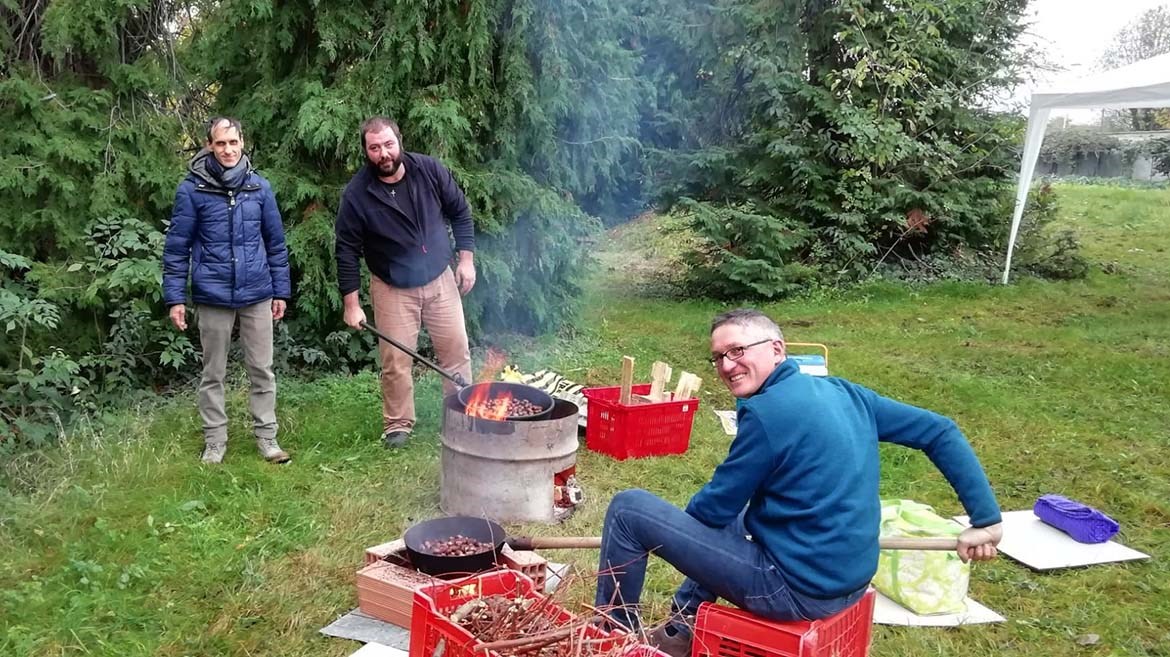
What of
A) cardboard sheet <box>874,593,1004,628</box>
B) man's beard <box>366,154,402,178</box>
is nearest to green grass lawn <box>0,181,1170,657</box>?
cardboard sheet <box>874,593,1004,628</box>

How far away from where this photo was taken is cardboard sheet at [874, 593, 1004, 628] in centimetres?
352

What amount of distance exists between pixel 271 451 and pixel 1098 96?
9738 mm

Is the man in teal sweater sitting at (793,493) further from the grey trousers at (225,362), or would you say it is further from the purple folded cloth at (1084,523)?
the grey trousers at (225,362)

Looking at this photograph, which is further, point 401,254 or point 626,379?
point 626,379

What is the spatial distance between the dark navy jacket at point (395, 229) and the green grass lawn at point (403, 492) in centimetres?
107

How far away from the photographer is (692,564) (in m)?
2.83

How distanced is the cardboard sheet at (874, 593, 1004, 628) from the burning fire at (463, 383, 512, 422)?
1943mm

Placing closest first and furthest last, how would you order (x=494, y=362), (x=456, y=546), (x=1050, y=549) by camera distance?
(x=456, y=546) < (x=1050, y=549) < (x=494, y=362)

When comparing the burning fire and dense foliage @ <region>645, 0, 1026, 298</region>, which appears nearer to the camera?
the burning fire

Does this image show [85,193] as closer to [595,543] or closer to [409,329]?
[409,329]

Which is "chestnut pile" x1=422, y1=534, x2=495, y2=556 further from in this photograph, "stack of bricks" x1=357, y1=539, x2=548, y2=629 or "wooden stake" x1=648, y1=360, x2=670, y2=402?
"wooden stake" x1=648, y1=360, x2=670, y2=402

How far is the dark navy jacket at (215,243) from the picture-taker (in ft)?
15.5

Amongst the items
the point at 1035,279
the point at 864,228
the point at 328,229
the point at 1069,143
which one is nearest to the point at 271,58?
the point at 328,229

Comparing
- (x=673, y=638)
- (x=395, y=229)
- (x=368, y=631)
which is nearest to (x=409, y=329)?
(x=395, y=229)
